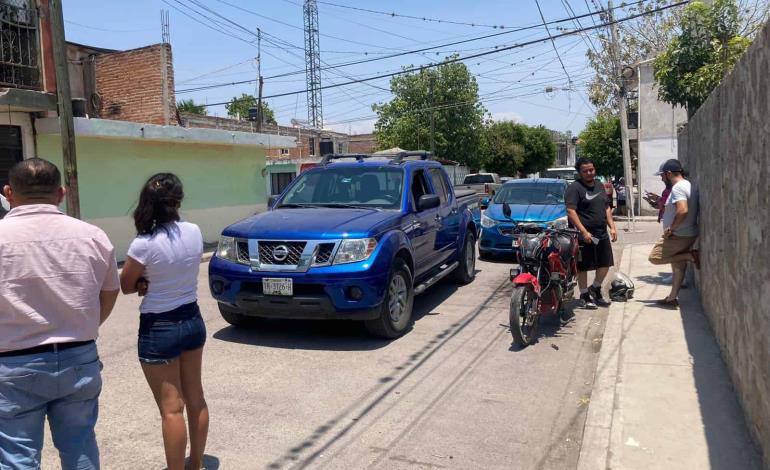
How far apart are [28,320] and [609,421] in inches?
147

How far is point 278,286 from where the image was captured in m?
6.26

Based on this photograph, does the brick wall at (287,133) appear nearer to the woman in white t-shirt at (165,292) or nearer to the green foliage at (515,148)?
the green foliage at (515,148)

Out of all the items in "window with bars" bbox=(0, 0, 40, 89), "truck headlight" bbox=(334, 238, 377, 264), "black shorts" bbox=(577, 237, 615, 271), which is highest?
"window with bars" bbox=(0, 0, 40, 89)

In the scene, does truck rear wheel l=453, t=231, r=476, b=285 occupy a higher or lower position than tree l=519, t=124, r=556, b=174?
lower

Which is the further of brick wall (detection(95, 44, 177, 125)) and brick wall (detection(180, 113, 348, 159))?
brick wall (detection(180, 113, 348, 159))

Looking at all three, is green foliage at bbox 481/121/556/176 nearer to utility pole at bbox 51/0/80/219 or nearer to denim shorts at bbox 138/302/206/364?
utility pole at bbox 51/0/80/219

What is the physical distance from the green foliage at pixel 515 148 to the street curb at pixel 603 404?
137 feet

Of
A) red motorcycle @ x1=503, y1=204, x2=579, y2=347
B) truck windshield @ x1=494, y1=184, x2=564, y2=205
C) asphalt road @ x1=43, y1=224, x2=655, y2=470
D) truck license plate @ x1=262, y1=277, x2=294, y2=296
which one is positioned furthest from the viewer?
truck windshield @ x1=494, y1=184, x2=564, y2=205

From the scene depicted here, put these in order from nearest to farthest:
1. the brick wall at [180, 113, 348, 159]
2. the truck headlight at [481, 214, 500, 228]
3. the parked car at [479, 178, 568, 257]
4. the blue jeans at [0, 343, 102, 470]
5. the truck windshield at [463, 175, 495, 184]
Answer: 1. the blue jeans at [0, 343, 102, 470]
2. the parked car at [479, 178, 568, 257]
3. the truck headlight at [481, 214, 500, 228]
4. the truck windshield at [463, 175, 495, 184]
5. the brick wall at [180, 113, 348, 159]

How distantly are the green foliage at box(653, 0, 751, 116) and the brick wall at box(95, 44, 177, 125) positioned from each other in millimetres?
12973

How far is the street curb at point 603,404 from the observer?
4.04m

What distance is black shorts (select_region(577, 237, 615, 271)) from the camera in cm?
812

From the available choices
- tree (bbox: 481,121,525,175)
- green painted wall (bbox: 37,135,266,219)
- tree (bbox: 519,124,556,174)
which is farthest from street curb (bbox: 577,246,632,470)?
tree (bbox: 519,124,556,174)

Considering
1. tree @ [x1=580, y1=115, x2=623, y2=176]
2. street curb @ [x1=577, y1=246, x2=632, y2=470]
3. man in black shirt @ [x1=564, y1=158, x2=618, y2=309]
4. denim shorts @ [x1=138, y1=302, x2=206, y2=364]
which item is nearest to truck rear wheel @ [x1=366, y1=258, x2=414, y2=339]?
street curb @ [x1=577, y1=246, x2=632, y2=470]
